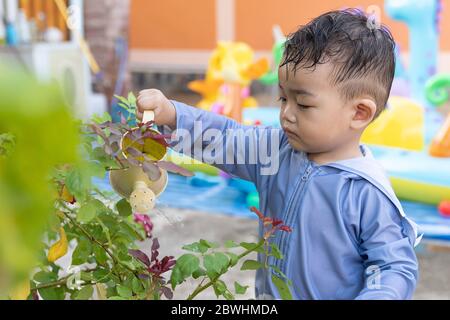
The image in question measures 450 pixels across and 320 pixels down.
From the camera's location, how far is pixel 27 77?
6.8 inches

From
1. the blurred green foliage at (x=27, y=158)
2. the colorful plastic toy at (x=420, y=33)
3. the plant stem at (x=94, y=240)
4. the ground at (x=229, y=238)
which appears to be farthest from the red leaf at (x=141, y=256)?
the colorful plastic toy at (x=420, y=33)

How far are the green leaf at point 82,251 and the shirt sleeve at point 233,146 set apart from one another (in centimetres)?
28

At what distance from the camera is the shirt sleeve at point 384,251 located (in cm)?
94

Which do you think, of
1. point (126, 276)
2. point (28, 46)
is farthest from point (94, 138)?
point (28, 46)

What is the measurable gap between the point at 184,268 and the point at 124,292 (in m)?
0.09

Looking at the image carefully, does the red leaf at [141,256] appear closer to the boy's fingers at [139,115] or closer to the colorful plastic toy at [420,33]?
the boy's fingers at [139,115]

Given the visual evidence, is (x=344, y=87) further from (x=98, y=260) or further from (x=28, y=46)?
(x=28, y=46)

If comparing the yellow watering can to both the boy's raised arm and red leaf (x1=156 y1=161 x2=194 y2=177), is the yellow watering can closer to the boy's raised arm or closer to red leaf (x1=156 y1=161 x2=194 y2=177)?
red leaf (x1=156 y1=161 x2=194 y2=177)

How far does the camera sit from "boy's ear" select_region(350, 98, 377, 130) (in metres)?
1.12

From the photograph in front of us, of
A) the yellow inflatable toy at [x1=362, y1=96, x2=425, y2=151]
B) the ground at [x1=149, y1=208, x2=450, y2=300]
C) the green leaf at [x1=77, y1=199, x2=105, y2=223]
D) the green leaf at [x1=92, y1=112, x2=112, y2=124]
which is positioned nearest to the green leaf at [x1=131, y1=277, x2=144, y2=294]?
the green leaf at [x1=77, y1=199, x2=105, y2=223]

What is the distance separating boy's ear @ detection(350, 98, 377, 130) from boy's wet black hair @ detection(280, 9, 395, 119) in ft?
0.05

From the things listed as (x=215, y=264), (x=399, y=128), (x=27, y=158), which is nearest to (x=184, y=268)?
(x=215, y=264)

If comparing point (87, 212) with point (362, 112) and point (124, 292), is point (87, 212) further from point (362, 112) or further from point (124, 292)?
point (362, 112)

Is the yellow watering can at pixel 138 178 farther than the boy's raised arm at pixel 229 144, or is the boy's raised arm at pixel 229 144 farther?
the boy's raised arm at pixel 229 144
